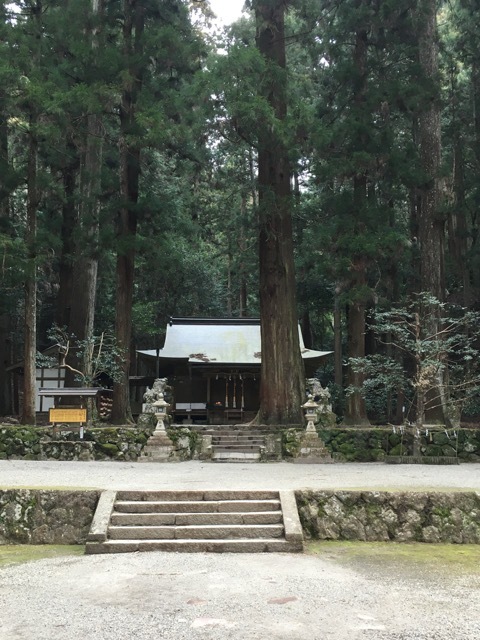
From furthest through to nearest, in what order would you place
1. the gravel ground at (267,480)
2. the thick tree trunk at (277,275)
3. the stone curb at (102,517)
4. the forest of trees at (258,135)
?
the thick tree trunk at (277,275)
the forest of trees at (258,135)
the gravel ground at (267,480)
the stone curb at (102,517)

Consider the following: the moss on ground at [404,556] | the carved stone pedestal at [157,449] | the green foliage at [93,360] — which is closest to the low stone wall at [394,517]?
the moss on ground at [404,556]

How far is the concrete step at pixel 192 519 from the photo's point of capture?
539 cm

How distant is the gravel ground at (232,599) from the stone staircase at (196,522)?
0.16 metres

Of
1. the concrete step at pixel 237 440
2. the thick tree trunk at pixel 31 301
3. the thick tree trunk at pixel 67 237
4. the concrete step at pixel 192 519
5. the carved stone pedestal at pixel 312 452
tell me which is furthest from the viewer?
the thick tree trunk at pixel 67 237

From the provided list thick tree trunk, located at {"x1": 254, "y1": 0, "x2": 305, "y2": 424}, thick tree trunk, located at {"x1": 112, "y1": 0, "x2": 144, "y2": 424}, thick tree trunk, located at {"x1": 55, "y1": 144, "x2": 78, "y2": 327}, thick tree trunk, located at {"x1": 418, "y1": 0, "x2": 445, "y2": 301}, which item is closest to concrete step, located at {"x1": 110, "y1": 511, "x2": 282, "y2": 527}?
thick tree trunk, located at {"x1": 254, "y1": 0, "x2": 305, "y2": 424}

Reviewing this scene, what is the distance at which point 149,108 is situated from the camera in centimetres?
1270

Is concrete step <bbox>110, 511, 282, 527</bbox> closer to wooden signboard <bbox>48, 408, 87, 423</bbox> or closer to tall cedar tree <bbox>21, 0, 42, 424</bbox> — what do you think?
wooden signboard <bbox>48, 408, 87, 423</bbox>

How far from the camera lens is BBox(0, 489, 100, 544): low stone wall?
18.1 feet

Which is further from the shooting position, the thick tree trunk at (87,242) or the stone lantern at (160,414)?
the thick tree trunk at (87,242)

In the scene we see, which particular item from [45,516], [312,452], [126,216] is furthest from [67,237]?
[45,516]

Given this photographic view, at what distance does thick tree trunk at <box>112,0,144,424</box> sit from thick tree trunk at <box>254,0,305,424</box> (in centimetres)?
324

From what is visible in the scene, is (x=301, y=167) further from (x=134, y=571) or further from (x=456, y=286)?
(x=134, y=571)

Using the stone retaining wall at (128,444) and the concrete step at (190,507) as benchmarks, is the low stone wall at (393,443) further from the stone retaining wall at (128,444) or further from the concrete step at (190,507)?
the concrete step at (190,507)

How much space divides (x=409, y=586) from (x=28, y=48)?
→ 1310cm
